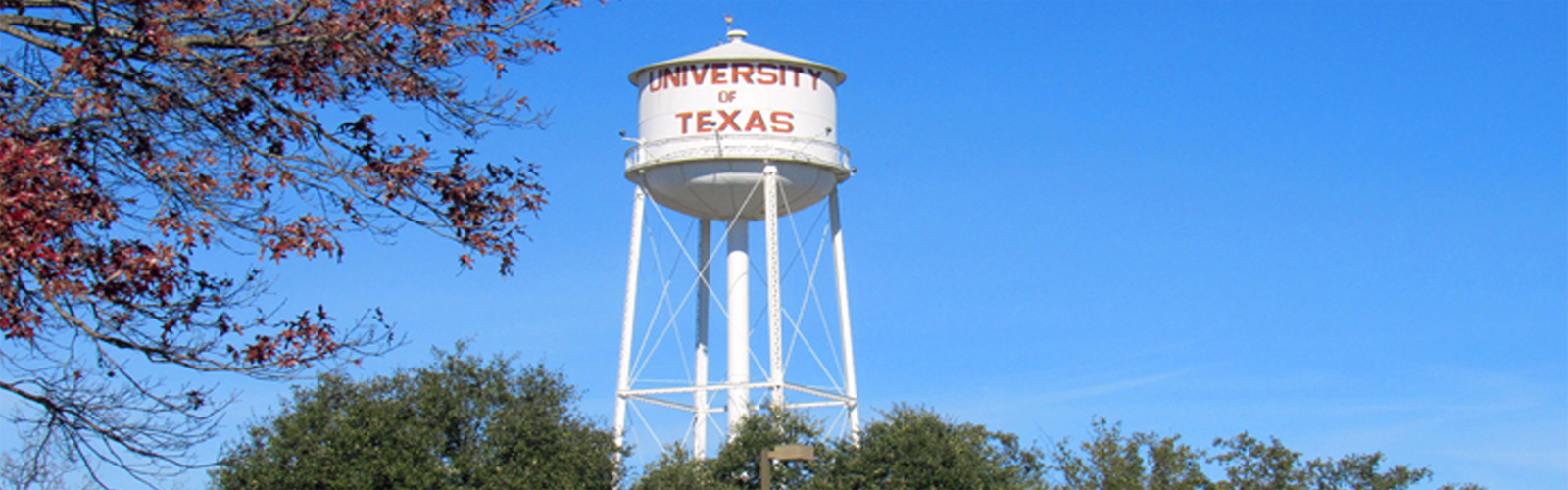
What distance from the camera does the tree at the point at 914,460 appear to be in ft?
124

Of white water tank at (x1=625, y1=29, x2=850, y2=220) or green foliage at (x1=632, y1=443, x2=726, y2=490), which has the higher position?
white water tank at (x1=625, y1=29, x2=850, y2=220)

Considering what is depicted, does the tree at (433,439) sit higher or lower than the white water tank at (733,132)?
lower

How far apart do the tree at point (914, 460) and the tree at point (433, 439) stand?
447 cm

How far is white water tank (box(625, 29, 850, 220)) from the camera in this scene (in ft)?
127

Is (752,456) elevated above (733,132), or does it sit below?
below

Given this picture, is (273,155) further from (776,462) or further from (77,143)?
(776,462)

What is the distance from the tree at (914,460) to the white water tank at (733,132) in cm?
487

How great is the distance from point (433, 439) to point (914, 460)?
29.5 feet

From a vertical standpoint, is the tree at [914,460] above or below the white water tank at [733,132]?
below

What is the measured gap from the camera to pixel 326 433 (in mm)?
37250

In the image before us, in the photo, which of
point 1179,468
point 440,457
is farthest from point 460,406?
point 1179,468

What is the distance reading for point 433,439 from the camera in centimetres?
3694

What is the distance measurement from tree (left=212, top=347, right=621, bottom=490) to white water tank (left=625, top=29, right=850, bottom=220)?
4.71 m

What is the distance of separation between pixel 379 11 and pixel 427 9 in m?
0.45
